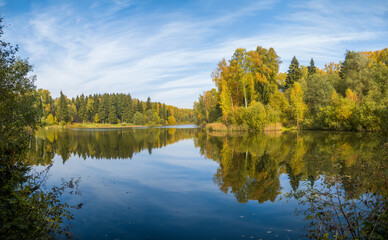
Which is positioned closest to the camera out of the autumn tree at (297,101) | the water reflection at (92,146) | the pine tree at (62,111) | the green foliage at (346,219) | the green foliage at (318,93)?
the green foliage at (346,219)

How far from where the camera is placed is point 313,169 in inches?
513

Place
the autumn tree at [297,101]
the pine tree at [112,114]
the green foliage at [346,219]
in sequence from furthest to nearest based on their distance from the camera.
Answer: the pine tree at [112,114], the autumn tree at [297,101], the green foliage at [346,219]

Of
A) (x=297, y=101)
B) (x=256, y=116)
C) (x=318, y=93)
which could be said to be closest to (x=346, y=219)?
(x=256, y=116)

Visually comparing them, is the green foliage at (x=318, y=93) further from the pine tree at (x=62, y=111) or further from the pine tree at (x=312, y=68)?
the pine tree at (x=62, y=111)

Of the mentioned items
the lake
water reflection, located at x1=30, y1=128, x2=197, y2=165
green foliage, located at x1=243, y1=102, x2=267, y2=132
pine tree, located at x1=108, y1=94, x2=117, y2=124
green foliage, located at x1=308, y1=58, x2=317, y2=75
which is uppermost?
green foliage, located at x1=308, y1=58, x2=317, y2=75

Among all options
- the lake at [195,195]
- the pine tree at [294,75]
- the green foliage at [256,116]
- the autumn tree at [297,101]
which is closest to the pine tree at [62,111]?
the green foliage at [256,116]

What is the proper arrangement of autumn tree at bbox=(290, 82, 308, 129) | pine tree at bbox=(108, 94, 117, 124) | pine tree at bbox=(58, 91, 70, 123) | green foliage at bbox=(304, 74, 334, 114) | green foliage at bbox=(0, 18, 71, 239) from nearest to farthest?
green foliage at bbox=(0, 18, 71, 239), autumn tree at bbox=(290, 82, 308, 129), green foliage at bbox=(304, 74, 334, 114), pine tree at bbox=(58, 91, 70, 123), pine tree at bbox=(108, 94, 117, 124)

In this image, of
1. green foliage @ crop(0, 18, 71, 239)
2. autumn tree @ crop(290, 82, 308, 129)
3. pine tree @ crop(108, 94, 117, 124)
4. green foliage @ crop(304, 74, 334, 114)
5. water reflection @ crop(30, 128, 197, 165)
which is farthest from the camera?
pine tree @ crop(108, 94, 117, 124)

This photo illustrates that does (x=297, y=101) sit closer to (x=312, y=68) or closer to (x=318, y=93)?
(x=318, y=93)

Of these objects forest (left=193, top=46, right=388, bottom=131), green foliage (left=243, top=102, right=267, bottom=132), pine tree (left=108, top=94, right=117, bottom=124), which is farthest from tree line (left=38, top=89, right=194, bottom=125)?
green foliage (left=243, top=102, right=267, bottom=132)

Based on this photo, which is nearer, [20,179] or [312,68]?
[20,179]

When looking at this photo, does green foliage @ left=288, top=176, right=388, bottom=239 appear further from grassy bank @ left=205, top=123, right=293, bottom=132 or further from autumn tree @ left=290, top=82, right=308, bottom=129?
autumn tree @ left=290, top=82, right=308, bottom=129

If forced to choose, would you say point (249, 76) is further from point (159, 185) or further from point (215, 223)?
point (215, 223)

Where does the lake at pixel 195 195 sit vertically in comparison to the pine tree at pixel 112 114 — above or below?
below
